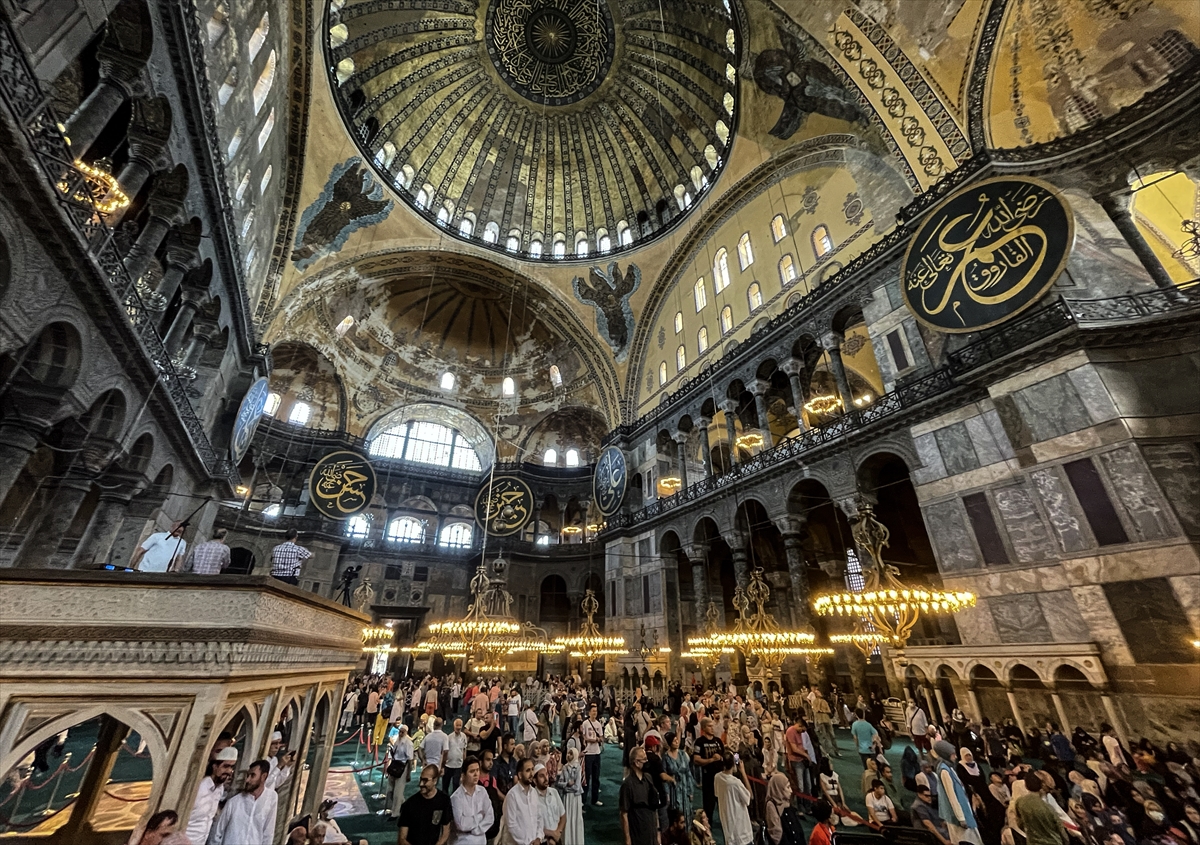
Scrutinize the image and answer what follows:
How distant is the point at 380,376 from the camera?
62.5ft

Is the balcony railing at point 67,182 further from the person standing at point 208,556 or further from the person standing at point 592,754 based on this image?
the person standing at point 592,754

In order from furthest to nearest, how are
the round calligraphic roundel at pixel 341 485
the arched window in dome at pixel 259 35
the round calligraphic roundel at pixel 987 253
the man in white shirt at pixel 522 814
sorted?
the round calligraphic roundel at pixel 341 485
the arched window in dome at pixel 259 35
the round calligraphic roundel at pixel 987 253
the man in white shirt at pixel 522 814

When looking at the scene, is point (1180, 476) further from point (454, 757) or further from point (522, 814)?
point (454, 757)

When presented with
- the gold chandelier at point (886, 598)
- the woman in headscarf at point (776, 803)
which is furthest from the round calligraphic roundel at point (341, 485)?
the woman in headscarf at point (776, 803)

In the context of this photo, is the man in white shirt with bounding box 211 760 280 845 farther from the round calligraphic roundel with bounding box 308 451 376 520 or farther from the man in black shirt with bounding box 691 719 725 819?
the round calligraphic roundel with bounding box 308 451 376 520

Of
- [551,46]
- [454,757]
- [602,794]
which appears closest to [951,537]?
[602,794]

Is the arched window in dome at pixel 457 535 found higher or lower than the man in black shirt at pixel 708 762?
higher

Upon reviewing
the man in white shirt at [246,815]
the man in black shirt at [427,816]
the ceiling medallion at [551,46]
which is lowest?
the man in black shirt at [427,816]

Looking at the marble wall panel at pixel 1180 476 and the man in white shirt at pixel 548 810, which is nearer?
the man in white shirt at pixel 548 810

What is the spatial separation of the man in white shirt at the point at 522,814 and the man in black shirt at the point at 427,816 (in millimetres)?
366

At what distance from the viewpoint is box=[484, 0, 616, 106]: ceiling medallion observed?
52.1ft

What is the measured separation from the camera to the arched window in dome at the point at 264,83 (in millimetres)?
9281

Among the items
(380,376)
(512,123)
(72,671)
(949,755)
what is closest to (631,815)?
(949,755)

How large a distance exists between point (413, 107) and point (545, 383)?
10830 millimetres
